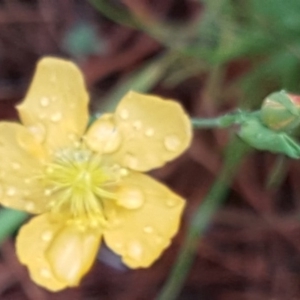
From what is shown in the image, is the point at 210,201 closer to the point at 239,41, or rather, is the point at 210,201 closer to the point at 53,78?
the point at 239,41

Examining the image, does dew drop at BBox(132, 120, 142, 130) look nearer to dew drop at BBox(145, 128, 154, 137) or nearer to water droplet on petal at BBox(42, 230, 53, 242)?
dew drop at BBox(145, 128, 154, 137)

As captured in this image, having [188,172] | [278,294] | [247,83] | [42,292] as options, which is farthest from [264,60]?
[42,292]

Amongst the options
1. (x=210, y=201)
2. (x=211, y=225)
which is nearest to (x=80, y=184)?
(x=210, y=201)

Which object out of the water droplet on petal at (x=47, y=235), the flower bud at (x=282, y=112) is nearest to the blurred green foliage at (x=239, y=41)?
the flower bud at (x=282, y=112)

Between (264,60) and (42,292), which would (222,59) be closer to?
(264,60)

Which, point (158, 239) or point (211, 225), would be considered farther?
point (211, 225)

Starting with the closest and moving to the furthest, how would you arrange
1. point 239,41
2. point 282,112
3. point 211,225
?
point 282,112, point 239,41, point 211,225

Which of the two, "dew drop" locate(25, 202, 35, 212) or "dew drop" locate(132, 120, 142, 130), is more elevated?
"dew drop" locate(132, 120, 142, 130)

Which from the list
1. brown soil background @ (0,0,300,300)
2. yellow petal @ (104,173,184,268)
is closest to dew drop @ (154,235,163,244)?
yellow petal @ (104,173,184,268)
